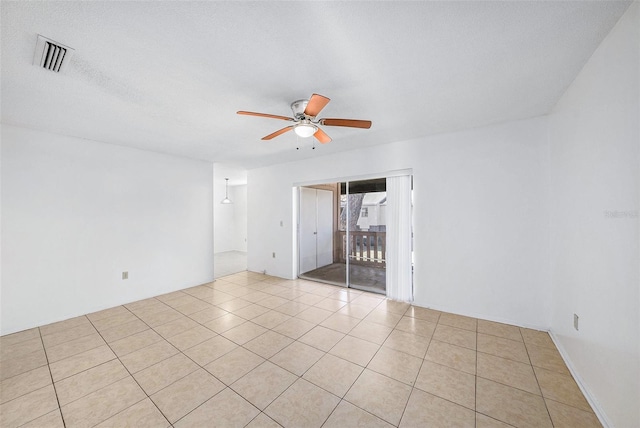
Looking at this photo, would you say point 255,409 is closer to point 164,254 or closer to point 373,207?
point 164,254

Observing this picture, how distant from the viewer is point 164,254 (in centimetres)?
427

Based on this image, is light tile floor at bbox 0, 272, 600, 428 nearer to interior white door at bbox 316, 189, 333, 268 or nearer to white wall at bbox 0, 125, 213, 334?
white wall at bbox 0, 125, 213, 334

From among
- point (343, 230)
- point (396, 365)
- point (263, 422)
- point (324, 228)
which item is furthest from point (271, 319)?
point (343, 230)

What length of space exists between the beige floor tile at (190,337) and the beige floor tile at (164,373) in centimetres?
24

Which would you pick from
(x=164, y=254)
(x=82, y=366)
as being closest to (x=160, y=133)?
(x=164, y=254)

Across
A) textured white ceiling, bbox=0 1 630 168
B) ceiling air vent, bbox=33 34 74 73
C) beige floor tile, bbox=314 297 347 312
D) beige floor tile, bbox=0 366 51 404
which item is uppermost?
textured white ceiling, bbox=0 1 630 168

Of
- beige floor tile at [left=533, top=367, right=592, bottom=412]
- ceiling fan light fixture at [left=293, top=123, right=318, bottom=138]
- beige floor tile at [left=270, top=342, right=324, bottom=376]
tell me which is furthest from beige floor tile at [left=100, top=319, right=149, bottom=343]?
beige floor tile at [left=533, top=367, right=592, bottom=412]

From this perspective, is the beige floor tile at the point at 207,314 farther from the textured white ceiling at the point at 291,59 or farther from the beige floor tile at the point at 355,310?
the textured white ceiling at the point at 291,59

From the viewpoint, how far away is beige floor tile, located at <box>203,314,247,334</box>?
9.68 ft

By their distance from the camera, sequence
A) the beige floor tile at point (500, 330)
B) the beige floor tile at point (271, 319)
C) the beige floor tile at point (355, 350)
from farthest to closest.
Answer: the beige floor tile at point (271, 319) < the beige floor tile at point (500, 330) < the beige floor tile at point (355, 350)

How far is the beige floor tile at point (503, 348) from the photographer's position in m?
2.32

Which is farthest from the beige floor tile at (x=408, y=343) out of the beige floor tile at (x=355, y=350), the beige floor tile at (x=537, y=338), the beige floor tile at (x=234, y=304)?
the beige floor tile at (x=234, y=304)

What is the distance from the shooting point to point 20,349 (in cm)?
250

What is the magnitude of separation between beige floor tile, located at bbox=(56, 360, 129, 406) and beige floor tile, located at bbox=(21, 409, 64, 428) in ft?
0.35
